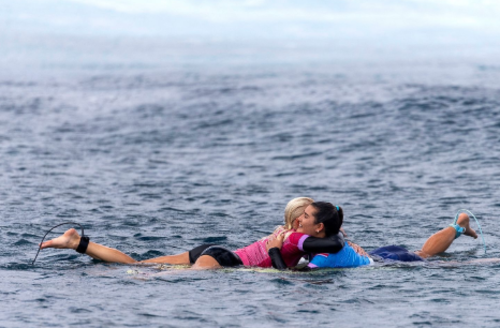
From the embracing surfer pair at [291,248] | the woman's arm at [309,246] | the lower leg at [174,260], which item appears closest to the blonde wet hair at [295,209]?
the embracing surfer pair at [291,248]

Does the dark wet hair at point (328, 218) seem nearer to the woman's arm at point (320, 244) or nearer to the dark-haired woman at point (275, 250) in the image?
the dark-haired woman at point (275, 250)

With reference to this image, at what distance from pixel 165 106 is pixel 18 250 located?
24022 mm

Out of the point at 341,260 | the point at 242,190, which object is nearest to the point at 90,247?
the point at 341,260

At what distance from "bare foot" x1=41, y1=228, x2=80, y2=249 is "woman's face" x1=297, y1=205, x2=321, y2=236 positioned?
3402mm

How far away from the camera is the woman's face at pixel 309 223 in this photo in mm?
10656

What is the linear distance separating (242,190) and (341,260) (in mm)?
8157

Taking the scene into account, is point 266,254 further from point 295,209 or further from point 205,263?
point 205,263

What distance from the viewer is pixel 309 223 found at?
10680 millimetres

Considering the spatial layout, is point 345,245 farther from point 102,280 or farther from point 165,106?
point 165,106

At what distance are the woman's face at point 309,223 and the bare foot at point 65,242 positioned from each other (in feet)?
11.2

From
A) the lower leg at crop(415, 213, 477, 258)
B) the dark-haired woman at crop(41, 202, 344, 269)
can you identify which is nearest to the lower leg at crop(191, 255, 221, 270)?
the dark-haired woman at crop(41, 202, 344, 269)

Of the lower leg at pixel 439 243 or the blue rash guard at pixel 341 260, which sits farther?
the lower leg at pixel 439 243

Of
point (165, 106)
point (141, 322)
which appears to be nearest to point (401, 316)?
point (141, 322)

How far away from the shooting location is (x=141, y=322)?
8508 mm
